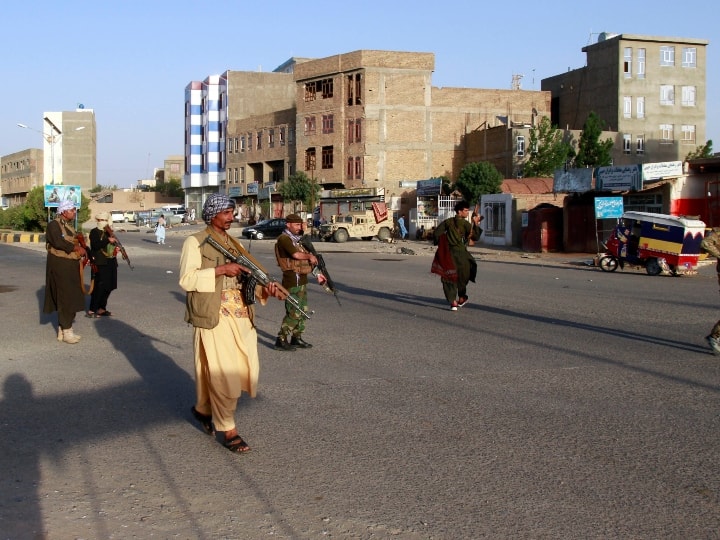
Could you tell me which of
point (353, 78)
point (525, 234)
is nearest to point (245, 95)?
point (353, 78)

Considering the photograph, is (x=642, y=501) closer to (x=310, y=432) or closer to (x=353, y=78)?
(x=310, y=432)

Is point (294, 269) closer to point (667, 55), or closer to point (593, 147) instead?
point (593, 147)

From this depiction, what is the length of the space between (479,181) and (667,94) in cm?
2572

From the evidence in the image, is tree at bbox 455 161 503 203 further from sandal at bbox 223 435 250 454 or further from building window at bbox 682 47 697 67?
sandal at bbox 223 435 250 454

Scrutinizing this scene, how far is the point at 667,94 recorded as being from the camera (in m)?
66.2

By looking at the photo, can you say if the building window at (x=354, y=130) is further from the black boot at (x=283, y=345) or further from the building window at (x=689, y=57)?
the black boot at (x=283, y=345)

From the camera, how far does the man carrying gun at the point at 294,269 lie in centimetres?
921

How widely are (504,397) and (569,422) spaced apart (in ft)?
3.13

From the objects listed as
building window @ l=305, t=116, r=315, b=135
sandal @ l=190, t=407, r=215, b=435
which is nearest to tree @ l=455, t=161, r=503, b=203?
building window @ l=305, t=116, r=315, b=135

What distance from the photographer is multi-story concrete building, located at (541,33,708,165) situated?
6462 cm

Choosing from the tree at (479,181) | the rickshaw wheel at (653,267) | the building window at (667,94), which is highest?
the building window at (667,94)

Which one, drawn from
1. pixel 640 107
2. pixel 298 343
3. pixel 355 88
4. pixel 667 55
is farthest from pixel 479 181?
pixel 298 343

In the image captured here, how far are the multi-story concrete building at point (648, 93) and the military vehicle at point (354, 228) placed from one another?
79.6 ft

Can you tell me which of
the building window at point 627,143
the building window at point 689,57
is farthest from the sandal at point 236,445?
the building window at point 689,57
